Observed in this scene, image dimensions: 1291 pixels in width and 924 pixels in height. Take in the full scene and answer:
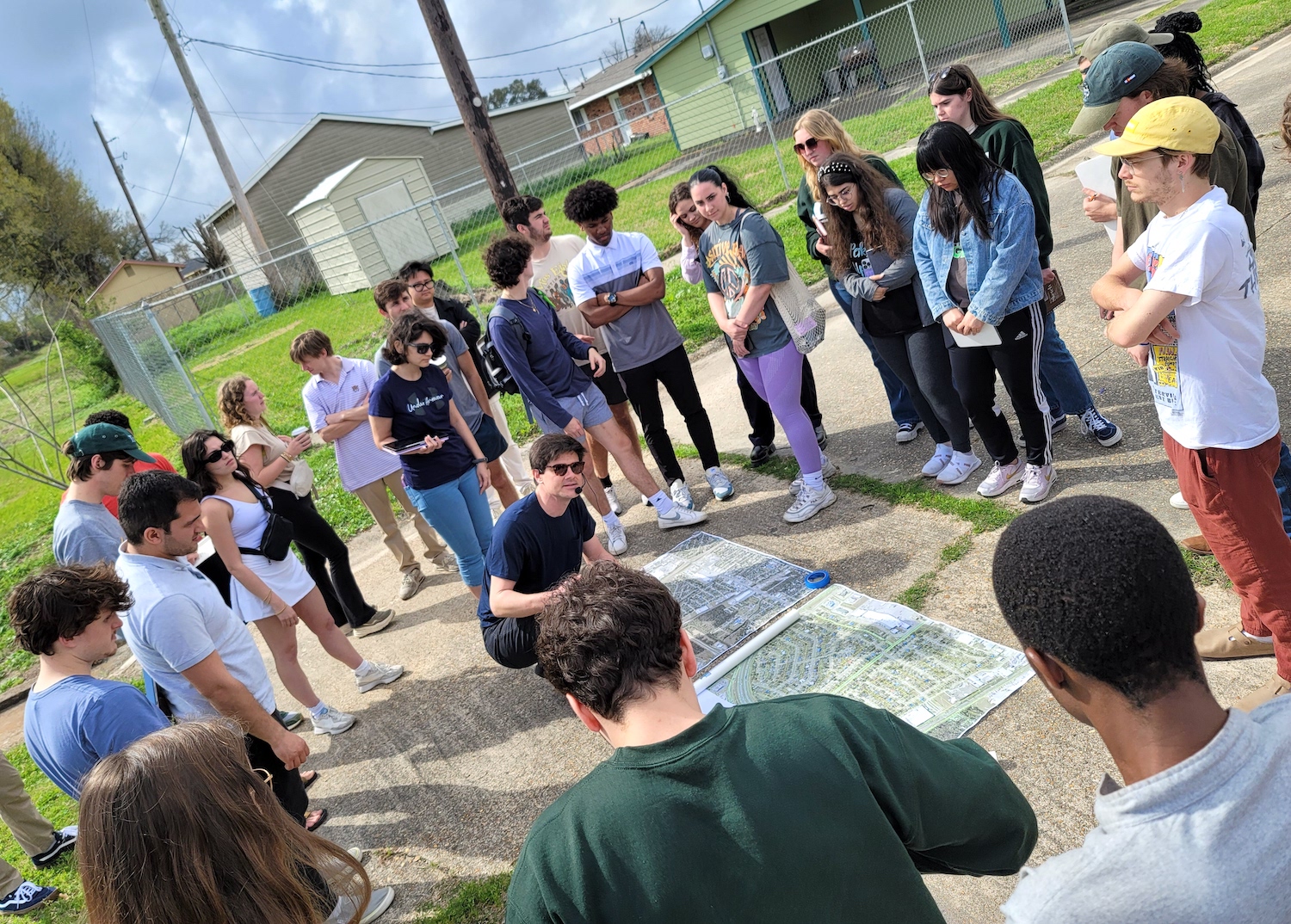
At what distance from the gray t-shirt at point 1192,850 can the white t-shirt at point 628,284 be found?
4292mm

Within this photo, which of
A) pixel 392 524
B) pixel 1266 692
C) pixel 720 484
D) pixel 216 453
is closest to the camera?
pixel 1266 692

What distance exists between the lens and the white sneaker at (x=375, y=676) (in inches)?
192

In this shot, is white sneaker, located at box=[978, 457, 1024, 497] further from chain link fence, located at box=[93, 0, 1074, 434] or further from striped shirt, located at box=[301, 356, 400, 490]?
chain link fence, located at box=[93, 0, 1074, 434]

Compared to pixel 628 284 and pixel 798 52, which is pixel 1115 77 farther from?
pixel 798 52

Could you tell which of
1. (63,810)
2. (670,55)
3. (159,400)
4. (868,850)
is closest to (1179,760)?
(868,850)

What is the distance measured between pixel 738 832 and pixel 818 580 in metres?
2.86

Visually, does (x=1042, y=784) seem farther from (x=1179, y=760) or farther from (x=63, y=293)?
(x=63, y=293)

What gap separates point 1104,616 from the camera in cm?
124

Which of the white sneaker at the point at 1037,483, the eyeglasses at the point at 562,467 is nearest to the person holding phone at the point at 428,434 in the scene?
the eyeglasses at the point at 562,467

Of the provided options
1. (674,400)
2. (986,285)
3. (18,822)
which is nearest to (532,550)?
(674,400)

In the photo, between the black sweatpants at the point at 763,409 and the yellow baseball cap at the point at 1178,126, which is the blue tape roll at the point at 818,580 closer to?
the black sweatpants at the point at 763,409

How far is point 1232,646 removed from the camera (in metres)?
2.87

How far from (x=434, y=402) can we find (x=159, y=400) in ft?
31.4

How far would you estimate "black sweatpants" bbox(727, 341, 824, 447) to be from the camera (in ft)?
17.4
